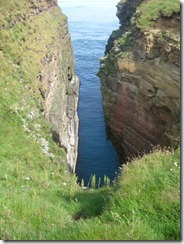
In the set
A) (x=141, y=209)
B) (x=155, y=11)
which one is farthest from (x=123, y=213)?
(x=155, y=11)

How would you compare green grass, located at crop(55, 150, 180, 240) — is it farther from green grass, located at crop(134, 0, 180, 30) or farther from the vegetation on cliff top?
green grass, located at crop(134, 0, 180, 30)

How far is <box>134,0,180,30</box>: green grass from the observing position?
93.8 feet

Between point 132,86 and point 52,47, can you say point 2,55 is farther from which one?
point 52,47

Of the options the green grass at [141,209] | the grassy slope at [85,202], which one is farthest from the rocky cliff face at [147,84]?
Result: the green grass at [141,209]

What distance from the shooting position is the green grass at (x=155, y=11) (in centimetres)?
2859

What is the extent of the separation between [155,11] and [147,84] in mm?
7351

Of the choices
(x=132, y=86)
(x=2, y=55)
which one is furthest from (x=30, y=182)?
(x=132, y=86)

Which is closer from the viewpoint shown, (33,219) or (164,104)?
(33,219)

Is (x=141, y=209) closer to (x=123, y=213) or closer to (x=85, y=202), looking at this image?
(x=123, y=213)

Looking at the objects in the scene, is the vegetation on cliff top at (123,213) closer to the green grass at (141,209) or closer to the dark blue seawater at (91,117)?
the green grass at (141,209)

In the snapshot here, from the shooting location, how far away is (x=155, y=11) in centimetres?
3088

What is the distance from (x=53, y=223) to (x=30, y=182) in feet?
20.6

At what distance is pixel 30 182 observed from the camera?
13383 mm

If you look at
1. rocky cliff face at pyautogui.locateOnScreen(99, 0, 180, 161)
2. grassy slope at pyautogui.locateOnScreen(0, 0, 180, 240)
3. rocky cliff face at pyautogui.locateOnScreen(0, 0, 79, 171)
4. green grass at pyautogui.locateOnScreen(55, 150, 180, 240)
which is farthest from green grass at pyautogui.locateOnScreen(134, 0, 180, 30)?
green grass at pyautogui.locateOnScreen(55, 150, 180, 240)
